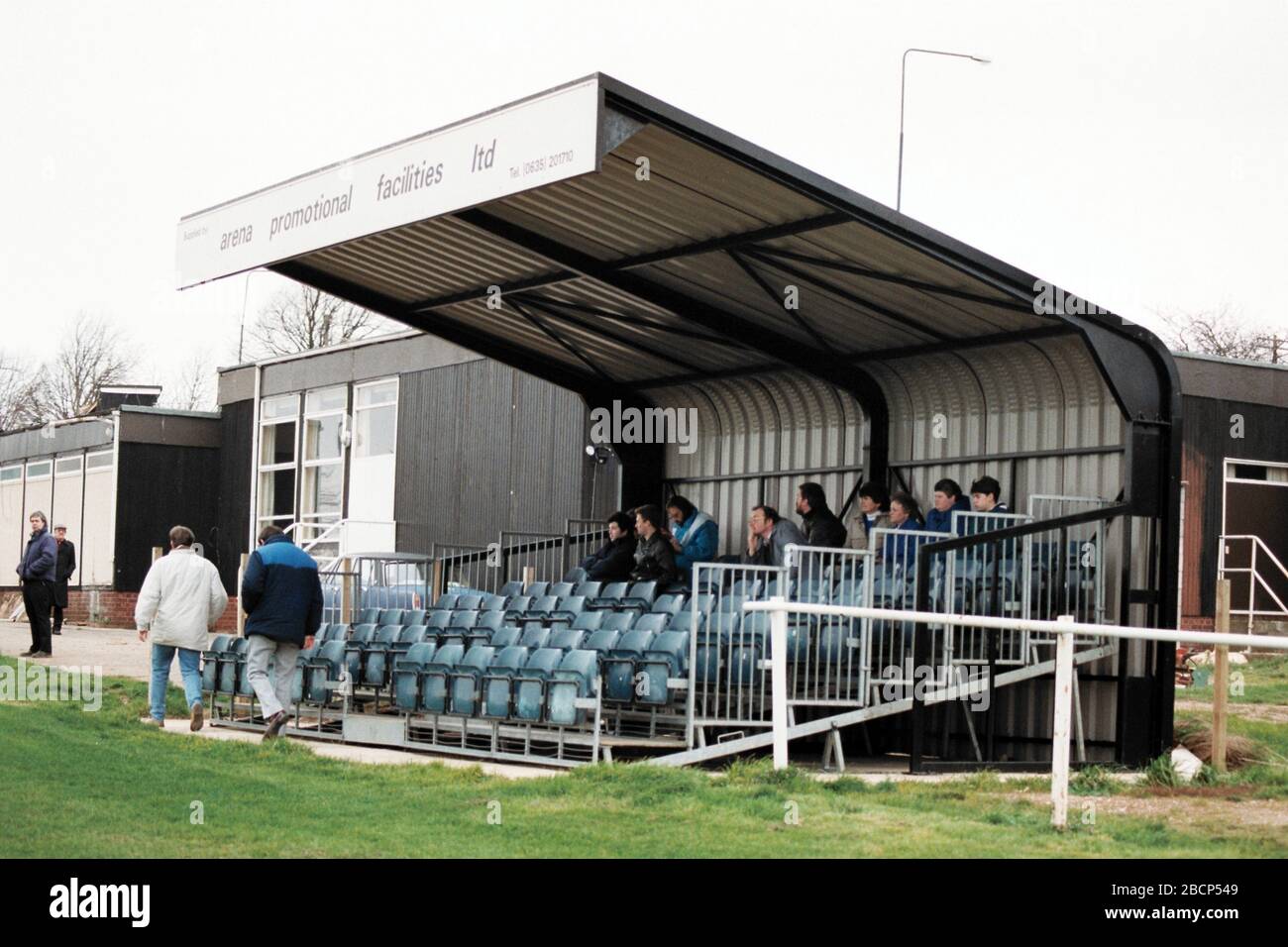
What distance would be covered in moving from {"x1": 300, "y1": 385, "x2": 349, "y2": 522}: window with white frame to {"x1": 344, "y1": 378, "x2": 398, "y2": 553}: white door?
0.44 metres

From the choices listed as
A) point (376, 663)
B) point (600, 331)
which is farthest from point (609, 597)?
point (600, 331)

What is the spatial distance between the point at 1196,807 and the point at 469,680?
588 cm

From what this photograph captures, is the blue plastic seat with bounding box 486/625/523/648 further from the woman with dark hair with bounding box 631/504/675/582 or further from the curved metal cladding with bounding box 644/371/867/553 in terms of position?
the curved metal cladding with bounding box 644/371/867/553

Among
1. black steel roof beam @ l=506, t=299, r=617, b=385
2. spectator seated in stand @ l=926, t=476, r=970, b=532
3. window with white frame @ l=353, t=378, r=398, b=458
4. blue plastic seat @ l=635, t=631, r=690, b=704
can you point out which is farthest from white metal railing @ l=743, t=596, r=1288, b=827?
window with white frame @ l=353, t=378, r=398, b=458

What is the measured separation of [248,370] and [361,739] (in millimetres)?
18330

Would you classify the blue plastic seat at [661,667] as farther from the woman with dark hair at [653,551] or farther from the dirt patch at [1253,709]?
the dirt patch at [1253,709]

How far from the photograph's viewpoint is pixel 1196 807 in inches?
424

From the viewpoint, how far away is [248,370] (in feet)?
106

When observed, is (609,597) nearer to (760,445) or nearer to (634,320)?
(634,320)

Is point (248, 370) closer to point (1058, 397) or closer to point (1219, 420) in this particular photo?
point (1219, 420)

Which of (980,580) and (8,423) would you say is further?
(8,423)

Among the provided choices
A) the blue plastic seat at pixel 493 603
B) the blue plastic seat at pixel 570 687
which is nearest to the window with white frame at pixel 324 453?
the blue plastic seat at pixel 493 603
